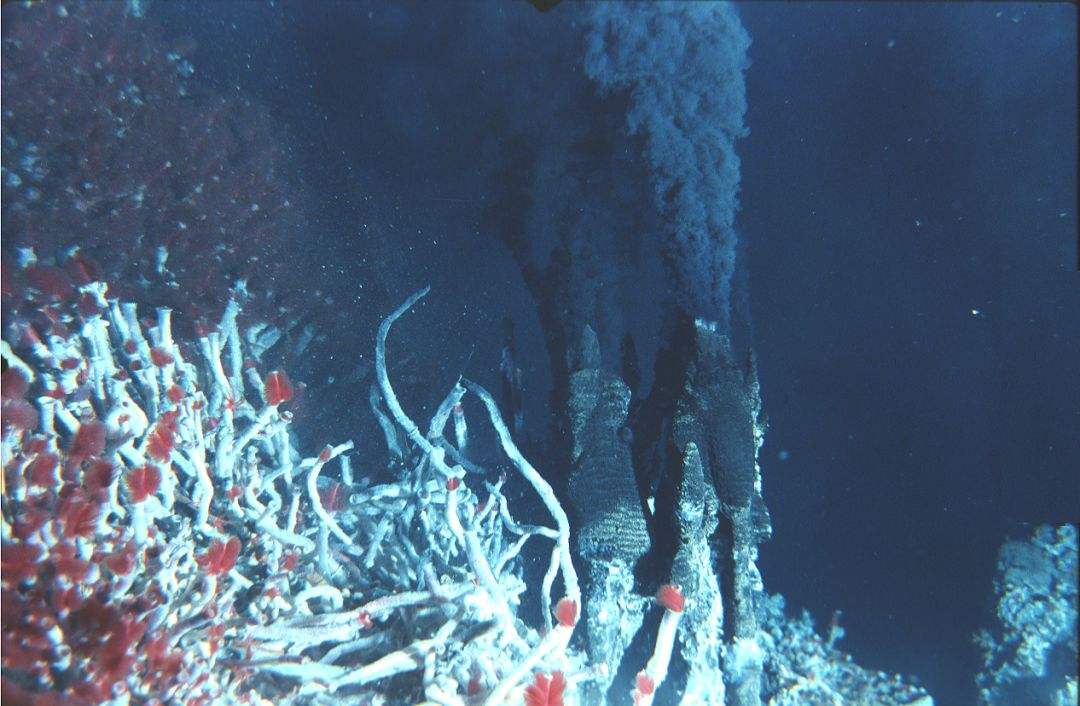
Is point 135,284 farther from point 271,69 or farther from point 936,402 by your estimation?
point 936,402

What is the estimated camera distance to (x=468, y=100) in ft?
23.0

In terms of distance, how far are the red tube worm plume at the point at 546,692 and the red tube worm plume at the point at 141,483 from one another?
7.05 ft

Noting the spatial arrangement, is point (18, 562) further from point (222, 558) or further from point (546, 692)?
point (546, 692)

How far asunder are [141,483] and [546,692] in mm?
2257

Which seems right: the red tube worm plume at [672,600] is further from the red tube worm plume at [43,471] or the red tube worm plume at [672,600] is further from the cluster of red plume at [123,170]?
the cluster of red plume at [123,170]

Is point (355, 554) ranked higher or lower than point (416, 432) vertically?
lower

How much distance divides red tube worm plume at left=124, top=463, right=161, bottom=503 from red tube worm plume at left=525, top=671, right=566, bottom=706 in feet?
7.05

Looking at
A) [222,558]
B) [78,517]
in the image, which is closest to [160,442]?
[78,517]

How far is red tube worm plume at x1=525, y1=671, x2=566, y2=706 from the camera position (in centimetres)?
245

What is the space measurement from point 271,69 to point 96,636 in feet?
23.0

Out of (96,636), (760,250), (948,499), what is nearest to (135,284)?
(96,636)

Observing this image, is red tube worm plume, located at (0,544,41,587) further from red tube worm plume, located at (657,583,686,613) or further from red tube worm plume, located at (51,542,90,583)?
red tube worm plume, located at (657,583,686,613)

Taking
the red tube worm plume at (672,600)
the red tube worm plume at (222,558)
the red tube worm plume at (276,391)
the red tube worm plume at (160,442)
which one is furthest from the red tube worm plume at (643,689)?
the red tube worm plume at (160,442)

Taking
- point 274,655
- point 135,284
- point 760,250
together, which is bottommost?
point 274,655
